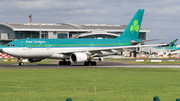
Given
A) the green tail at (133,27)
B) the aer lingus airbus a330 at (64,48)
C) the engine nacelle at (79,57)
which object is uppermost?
the green tail at (133,27)

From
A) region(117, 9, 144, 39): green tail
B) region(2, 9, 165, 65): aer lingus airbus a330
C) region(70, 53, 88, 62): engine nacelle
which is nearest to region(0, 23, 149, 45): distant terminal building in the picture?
region(117, 9, 144, 39): green tail

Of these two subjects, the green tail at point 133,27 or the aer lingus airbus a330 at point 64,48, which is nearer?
the aer lingus airbus a330 at point 64,48

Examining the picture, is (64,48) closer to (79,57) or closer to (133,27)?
(79,57)

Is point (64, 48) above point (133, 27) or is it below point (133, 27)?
below

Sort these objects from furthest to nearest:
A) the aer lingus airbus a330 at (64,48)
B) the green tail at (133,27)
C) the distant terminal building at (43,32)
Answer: the distant terminal building at (43,32) < the green tail at (133,27) < the aer lingus airbus a330 at (64,48)

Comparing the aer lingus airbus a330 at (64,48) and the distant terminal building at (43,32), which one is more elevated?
the distant terminal building at (43,32)

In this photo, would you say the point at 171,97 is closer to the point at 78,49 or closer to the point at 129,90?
the point at 129,90

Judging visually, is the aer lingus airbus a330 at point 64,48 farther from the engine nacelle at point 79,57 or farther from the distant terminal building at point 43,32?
the distant terminal building at point 43,32

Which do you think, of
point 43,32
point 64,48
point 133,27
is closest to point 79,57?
point 64,48

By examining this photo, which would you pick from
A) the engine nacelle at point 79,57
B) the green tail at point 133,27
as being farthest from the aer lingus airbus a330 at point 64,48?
the green tail at point 133,27

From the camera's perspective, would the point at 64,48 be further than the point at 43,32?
No

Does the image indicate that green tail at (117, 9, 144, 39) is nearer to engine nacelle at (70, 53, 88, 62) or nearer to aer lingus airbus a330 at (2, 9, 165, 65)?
aer lingus airbus a330 at (2, 9, 165, 65)

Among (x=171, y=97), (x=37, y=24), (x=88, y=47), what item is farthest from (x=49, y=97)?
(x=37, y=24)

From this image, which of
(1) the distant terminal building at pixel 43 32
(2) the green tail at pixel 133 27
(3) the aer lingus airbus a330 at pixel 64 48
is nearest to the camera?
(3) the aer lingus airbus a330 at pixel 64 48
